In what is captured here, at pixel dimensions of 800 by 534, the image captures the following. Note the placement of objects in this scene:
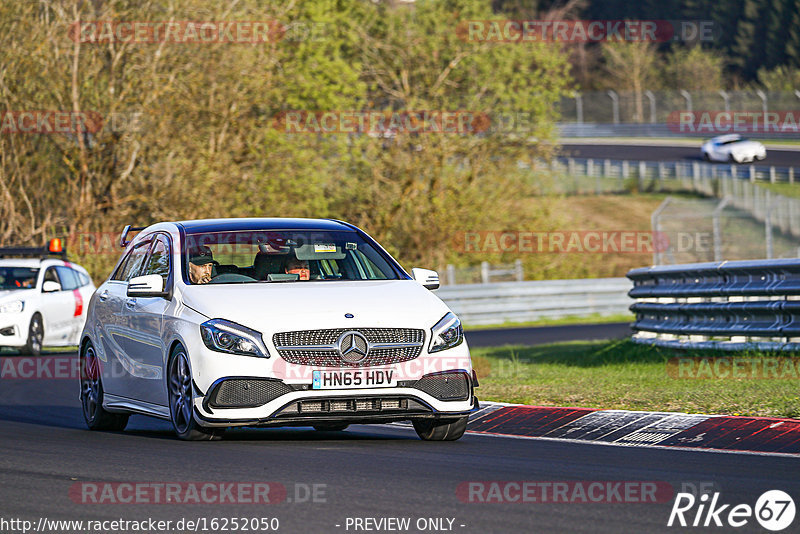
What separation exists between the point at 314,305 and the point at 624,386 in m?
4.44

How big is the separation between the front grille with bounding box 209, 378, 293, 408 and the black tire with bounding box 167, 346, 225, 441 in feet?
0.95

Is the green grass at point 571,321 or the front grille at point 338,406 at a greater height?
the front grille at point 338,406

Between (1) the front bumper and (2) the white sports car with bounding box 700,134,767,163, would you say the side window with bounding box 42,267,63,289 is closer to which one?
(1) the front bumper

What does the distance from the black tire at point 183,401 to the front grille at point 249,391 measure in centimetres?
29

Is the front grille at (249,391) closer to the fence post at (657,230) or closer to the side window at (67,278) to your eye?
the side window at (67,278)

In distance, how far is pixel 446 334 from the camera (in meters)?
9.51

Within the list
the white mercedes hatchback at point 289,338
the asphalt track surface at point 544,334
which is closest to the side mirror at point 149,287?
the white mercedes hatchback at point 289,338

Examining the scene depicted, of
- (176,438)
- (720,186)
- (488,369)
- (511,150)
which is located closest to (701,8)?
(720,186)

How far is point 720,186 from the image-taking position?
53281 mm

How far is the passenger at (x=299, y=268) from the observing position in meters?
10.2

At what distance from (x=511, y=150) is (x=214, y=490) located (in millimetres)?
34068
